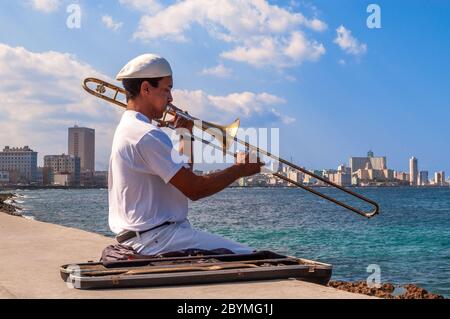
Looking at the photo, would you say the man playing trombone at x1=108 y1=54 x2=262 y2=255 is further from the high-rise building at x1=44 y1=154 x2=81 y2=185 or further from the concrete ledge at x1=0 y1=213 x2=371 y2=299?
the high-rise building at x1=44 y1=154 x2=81 y2=185

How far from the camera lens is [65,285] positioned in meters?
4.55

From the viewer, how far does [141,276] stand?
13.7 ft

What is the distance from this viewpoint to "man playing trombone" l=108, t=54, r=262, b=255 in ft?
14.0

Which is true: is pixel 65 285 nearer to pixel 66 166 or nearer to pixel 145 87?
pixel 145 87

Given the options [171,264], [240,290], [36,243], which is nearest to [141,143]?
[171,264]

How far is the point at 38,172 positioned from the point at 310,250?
16266 centimetres

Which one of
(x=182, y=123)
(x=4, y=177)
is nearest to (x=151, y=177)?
(x=182, y=123)

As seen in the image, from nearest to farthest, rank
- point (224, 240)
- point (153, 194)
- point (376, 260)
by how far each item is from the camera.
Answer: point (153, 194), point (224, 240), point (376, 260)

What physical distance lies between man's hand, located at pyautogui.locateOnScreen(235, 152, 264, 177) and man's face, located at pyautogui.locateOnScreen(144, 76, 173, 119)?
67 cm

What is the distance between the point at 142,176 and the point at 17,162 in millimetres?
169206

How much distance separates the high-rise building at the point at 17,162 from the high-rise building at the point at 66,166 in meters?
4.92

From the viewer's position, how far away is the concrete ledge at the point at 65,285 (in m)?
4.01

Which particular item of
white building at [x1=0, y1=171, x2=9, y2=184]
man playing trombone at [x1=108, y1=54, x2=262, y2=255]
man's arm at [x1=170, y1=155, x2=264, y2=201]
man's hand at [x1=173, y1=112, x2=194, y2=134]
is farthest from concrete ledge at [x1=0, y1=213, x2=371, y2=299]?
white building at [x1=0, y1=171, x2=9, y2=184]
